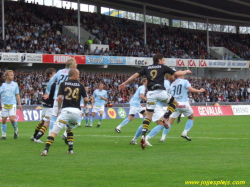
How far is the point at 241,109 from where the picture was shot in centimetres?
4072

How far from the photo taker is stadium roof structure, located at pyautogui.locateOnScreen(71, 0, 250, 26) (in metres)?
54.2

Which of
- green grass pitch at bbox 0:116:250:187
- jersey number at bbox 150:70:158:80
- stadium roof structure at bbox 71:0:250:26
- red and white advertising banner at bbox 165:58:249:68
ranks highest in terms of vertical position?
stadium roof structure at bbox 71:0:250:26

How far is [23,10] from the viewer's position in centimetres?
4684

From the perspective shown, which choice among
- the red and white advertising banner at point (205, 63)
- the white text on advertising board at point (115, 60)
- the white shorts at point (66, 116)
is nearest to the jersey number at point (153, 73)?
the white shorts at point (66, 116)

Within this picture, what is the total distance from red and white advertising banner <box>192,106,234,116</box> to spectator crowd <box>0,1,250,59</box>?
42.2 ft

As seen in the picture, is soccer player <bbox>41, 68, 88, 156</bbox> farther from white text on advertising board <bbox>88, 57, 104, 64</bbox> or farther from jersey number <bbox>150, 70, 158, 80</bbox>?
white text on advertising board <bbox>88, 57, 104, 64</bbox>

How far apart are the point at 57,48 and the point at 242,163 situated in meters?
35.9

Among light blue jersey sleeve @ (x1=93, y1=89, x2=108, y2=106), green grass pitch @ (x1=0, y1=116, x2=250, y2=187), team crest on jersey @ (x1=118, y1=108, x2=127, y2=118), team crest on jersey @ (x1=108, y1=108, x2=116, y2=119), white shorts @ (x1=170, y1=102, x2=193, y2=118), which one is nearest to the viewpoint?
green grass pitch @ (x1=0, y1=116, x2=250, y2=187)

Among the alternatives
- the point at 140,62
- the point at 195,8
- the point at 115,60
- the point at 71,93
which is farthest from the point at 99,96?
the point at 195,8

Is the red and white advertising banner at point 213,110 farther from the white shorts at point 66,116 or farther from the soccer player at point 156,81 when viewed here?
the white shorts at point 66,116

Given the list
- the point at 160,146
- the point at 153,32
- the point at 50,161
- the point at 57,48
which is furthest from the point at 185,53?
the point at 50,161

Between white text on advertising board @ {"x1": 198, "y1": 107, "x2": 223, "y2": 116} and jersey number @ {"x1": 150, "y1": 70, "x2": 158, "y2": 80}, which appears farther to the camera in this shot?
white text on advertising board @ {"x1": 198, "y1": 107, "x2": 223, "y2": 116}

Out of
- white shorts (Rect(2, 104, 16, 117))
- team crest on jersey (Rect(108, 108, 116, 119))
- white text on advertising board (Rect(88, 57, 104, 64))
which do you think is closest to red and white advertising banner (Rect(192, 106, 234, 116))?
team crest on jersey (Rect(108, 108, 116, 119))

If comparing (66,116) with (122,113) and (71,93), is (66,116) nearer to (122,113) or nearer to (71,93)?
(71,93)
